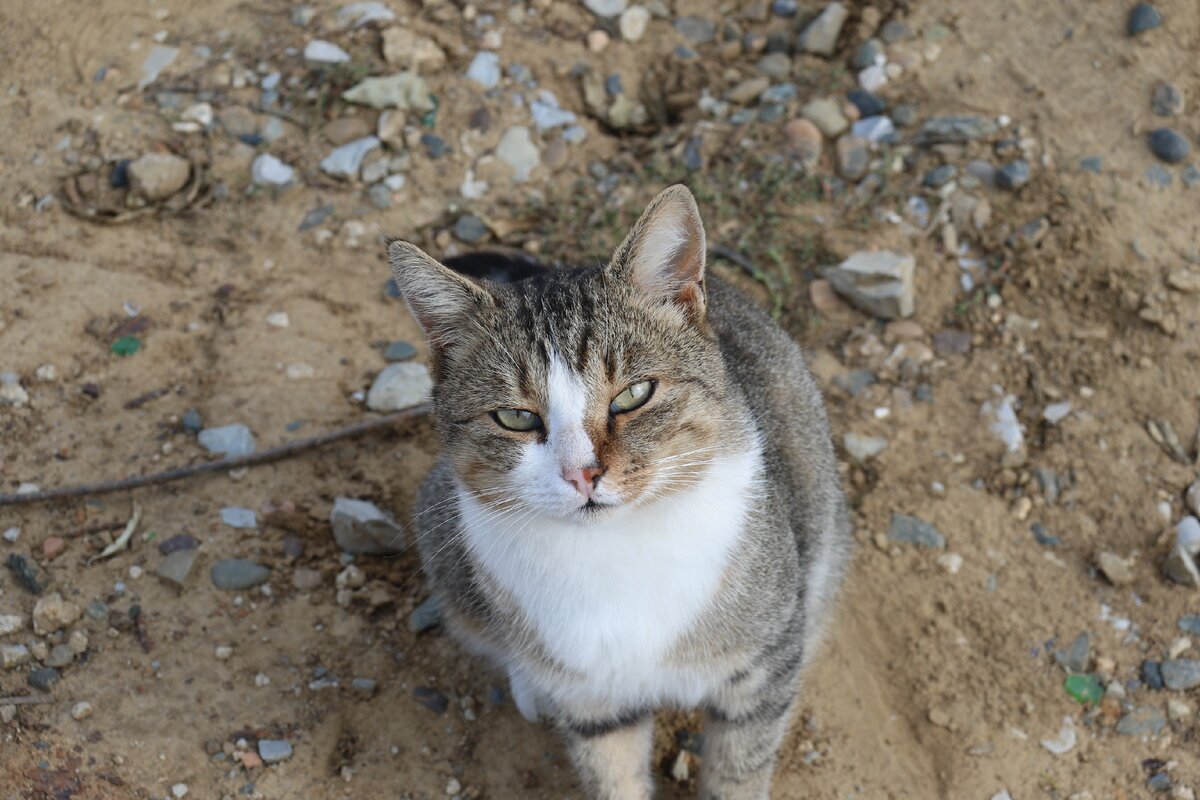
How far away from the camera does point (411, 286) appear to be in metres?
2.97

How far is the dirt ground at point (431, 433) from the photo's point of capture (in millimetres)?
3678

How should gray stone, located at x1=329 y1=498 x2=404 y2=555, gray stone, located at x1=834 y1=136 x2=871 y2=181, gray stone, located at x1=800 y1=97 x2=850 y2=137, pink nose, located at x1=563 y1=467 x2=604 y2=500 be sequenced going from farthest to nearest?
gray stone, located at x1=800 y1=97 x2=850 y2=137, gray stone, located at x1=834 y1=136 x2=871 y2=181, gray stone, located at x1=329 y1=498 x2=404 y2=555, pink nose, located at x1=563 y1=467 x2=604 y2=500

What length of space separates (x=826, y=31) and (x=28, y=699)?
4.62 metres

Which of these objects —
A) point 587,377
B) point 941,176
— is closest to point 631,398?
point 587,377

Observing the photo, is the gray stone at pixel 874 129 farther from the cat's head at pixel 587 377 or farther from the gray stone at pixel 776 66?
the cat's head at pixel 587 377

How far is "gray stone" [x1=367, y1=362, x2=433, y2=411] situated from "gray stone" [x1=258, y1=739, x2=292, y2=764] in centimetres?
151

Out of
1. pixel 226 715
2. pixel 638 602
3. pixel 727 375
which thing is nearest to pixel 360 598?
pixel 226 715

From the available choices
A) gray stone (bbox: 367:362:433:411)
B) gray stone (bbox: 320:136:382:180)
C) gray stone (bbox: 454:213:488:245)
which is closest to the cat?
gray stone (bbox: 367:362:433:411)

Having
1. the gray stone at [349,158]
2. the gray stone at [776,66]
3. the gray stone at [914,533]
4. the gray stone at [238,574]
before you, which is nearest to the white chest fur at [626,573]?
the gray stone at [238,574]

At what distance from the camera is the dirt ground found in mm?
3678

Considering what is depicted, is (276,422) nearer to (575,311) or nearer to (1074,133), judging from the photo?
(575,311)

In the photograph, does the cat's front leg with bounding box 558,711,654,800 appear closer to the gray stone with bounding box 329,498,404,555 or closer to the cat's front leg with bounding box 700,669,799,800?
the cat's front leg with bounding box 700,669,799,800

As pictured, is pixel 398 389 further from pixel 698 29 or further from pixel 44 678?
pixel 698 29

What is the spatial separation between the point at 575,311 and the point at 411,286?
465 millimetres
